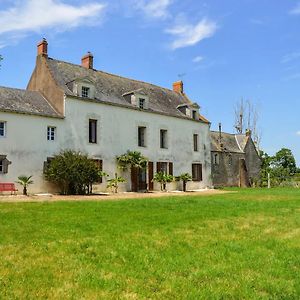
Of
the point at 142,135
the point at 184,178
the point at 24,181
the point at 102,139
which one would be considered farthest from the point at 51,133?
the point at 184,178

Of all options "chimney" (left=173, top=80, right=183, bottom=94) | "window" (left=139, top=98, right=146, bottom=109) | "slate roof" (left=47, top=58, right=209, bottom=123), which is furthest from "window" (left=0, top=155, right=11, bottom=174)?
"chimney" (left=173, top=80, right=183, bottom=94)

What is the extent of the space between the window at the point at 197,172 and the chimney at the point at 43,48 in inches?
554

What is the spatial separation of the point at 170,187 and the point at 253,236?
22023 millimetres

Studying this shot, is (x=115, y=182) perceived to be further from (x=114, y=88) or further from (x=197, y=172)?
(x=197, y=172)

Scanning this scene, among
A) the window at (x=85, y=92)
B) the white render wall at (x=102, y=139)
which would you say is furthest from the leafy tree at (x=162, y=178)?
the window at (x=85, y=92)

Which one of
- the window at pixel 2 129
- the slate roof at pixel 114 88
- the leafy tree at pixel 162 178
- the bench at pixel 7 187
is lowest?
the bench at pixel 7 187

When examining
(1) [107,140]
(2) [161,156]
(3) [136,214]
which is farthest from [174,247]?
(2) [161,156]

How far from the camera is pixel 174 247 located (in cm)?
718

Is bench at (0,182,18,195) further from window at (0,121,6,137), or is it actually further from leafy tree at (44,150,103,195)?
window at (0,121,6,137)

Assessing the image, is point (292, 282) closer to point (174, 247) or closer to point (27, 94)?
point (174, 247)

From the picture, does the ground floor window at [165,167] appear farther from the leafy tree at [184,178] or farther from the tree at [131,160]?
the tree at [131,160]

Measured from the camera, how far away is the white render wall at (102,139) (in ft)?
73.0

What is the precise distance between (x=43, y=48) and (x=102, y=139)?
23.2 ft

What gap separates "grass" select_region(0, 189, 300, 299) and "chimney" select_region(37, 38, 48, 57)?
59.4 ft
